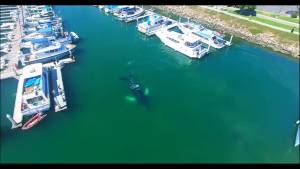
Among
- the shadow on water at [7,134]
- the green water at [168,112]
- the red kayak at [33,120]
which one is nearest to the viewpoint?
the green water at [168,112]

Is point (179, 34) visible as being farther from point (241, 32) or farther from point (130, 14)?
point (130, 14)

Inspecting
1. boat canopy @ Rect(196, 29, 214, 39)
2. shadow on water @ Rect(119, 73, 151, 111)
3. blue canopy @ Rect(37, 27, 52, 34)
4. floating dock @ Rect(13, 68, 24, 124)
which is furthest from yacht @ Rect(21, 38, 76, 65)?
boat canopy @ Rect(196, 29, 214, 39)

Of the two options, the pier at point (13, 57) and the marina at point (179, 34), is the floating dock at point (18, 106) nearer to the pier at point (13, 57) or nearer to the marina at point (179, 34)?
the pier at point (13, 57)

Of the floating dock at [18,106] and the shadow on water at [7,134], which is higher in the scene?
the floating dock at [18,106]

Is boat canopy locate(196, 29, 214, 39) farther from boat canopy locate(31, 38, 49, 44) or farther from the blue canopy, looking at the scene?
boat canopy locate(31, 38, 49, 44)

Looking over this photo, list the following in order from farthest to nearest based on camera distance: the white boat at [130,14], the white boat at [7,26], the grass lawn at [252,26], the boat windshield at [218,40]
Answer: the white boat at [130,14] < the white boat at [7,26] < the boat windshield at [218,40] < the grass lawn at [252,26]

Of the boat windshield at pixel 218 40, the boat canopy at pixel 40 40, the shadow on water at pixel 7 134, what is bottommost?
the shadow on water at pixel 7 134

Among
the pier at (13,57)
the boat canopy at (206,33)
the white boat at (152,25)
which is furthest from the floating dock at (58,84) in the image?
the boat canopy at (206,33)
